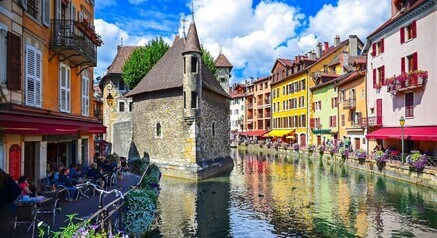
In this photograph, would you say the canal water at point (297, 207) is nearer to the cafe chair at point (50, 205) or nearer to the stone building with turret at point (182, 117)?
the stone building with turret at point (182, 117)

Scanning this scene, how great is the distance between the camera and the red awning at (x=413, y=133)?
2407 centimetres

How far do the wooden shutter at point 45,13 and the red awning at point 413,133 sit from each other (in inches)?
902

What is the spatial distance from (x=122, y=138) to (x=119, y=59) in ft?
46.7

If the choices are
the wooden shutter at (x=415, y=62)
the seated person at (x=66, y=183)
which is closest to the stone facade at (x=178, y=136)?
the seated person at (x=66, y=183)

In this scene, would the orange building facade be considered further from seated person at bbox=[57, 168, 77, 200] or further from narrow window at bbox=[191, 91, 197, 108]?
narrow window at bbox=[191, 91, 197, 108]

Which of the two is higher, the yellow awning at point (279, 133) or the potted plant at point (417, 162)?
the yellow awning at point (279, 133)

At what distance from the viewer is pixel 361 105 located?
39.5 m

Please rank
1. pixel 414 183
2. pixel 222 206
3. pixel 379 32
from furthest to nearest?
1. pixel 379 32
2. pixel 414 183
3. pixel 222 206

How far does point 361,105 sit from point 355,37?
1816 cm

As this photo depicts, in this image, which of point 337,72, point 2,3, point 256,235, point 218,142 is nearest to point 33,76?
point 2,3

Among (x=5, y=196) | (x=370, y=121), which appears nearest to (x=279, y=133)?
(x=370, y=121)

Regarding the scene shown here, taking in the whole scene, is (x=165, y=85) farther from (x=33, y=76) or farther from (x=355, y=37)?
(x=355, y=37)

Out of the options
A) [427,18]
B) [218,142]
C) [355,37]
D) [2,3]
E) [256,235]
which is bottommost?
[256,235]

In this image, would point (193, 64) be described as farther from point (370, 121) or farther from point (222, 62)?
point (222, 62)
